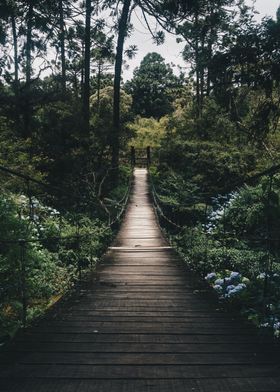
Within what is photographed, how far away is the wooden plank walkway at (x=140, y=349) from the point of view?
250cm

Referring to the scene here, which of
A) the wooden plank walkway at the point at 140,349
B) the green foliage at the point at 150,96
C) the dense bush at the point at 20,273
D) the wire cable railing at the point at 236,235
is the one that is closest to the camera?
the wooden plank walkway at the point at 140,349

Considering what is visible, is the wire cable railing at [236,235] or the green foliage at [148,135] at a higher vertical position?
the green foliage at [148,135]

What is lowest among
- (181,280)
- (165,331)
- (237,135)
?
(181,280)

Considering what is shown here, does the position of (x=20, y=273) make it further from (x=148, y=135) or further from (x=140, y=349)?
(x=148, y=135)

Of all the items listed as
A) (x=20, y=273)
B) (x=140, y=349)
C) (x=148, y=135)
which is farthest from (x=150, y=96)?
(x=140, y=349)

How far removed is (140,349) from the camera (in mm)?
3096

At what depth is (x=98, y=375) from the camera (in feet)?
8.55

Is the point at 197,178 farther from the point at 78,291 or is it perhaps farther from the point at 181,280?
the point at 78,291

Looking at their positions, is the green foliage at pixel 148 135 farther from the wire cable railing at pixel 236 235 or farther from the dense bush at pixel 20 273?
the dense bush at pixel 20 273

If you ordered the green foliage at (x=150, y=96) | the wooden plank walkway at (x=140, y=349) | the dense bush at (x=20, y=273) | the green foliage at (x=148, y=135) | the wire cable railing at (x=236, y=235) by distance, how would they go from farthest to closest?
the green foliage at (x=150, y=96)
the green foliage at (x=148, y=135)
the dense bush at (x=20, y=273)
the wire cable railing at (x=236, y=235)
the wooden plank walkway at (x=140, y=349)

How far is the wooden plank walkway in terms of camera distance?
2502 mm

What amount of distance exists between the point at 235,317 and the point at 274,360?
122cm

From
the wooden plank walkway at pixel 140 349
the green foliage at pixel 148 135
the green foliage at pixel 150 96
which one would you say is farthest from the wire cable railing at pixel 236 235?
the green foliage at pixel 150 96

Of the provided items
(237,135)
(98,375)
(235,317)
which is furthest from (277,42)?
(237,135)
